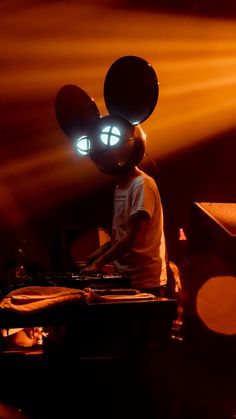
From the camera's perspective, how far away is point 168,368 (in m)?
2.25

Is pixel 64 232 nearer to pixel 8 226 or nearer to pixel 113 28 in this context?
pixel 8 226

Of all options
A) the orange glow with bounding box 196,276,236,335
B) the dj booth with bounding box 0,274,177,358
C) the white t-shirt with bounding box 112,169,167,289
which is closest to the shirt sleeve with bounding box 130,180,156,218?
the white t-shirt with bounding box 112,169,167,289

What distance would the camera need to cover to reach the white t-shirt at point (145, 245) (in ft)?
10.1

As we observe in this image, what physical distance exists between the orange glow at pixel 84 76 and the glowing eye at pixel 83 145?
1242 mm

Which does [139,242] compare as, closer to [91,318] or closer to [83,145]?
[91,318]

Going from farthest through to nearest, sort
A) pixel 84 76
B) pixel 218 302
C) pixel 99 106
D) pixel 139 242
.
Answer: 1. pixel 99 106
2. pixel 84 76
3. pixel 139 242
4. pixel 218 302

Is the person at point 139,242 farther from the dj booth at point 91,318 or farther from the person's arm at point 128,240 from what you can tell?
the dj booth at point 91,318

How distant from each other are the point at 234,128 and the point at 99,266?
4.22 m

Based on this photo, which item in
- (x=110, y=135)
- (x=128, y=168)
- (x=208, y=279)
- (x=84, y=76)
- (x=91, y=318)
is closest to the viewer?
(x=91, y=318)

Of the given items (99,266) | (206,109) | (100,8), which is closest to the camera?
(99,266)

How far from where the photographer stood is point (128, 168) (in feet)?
11.1

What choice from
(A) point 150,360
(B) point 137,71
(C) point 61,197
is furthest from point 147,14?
(A) point 150,360

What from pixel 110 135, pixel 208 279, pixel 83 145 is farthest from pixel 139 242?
pixel 83 145

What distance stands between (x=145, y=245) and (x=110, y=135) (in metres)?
0.87
